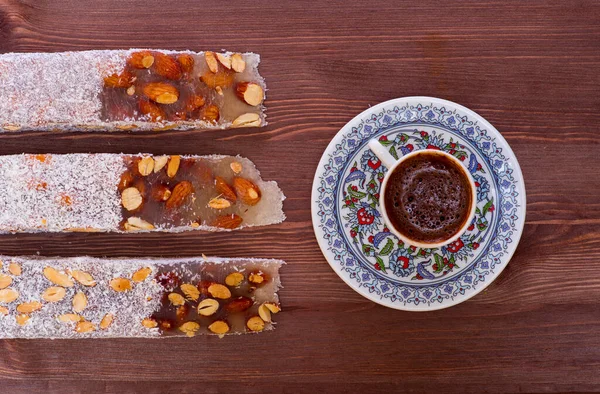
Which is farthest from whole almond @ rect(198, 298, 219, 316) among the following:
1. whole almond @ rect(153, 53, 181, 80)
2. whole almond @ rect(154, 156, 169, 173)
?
whole almond @ rect(153, 53, 181, 80)

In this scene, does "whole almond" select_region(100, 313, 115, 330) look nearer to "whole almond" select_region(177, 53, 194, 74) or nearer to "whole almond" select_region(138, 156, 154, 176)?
"whole almond" select_region(138, 156, 154, 176)

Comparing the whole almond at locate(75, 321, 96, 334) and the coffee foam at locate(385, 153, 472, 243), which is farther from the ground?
the coffee foam at locate(385, 153, 472, 243)

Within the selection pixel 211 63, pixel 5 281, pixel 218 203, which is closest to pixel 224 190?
pixel 218 203

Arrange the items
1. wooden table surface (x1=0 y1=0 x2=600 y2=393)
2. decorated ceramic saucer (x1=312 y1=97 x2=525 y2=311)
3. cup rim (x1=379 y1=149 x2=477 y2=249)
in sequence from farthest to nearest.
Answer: wooden table surface (x1=0 y1=0 x2=600 y2=393), decorated ceramic saucer (x1=312 y1=97 x2=525 y2=311), cup rim (x1=379 y1=149 x2=477 y2=249)

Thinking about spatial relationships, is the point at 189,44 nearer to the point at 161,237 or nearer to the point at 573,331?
the point at 161,237

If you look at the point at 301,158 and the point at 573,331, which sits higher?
the point at 301,158

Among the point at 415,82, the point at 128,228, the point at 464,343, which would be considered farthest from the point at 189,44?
the point at 464,343

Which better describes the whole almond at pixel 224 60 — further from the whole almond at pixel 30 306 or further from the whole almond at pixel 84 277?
the whole almond at pixel 30 306

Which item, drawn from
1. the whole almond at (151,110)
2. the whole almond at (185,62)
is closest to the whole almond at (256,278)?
the whole almond at (151,110)
